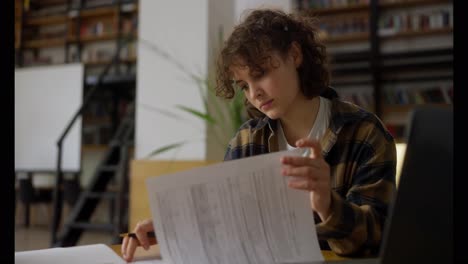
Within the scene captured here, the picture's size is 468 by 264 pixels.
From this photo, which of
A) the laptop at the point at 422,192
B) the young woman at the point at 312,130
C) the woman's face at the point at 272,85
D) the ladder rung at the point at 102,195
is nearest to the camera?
the laptop at the point at 422,192

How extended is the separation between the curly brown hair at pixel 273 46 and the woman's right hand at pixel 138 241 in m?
0.38

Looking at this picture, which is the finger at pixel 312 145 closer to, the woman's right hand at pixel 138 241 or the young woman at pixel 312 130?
the young woman at pixel 312 130

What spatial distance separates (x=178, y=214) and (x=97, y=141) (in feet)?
20.2

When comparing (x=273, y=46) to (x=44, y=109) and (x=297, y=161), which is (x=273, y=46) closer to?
(x=297, y=161)

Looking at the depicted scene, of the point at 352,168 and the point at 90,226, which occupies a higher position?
the point at 352,168

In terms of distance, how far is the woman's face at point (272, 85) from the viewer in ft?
3.06

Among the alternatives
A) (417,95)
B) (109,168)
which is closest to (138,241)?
(109,168)

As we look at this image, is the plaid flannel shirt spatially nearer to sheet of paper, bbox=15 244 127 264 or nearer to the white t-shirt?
the white t-shirt

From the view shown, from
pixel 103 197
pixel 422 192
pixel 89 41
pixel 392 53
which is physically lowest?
pixel 103 197

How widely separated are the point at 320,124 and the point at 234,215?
0.51 m

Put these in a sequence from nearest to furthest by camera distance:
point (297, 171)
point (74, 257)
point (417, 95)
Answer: point (297, 171) < point (74, 257) < point (417, 95)

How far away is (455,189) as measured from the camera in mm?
424

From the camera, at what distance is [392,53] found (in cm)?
466

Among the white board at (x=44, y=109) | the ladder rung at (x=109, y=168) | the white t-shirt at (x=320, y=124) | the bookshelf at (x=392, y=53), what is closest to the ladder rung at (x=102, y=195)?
the ladder rung at (x=109, y=168)
